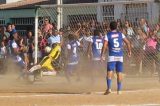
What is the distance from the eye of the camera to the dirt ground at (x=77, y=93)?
44.4 ft

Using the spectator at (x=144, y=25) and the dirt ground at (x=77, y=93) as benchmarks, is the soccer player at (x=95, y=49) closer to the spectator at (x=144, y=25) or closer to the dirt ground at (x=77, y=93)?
the dirt ground at (x=77, y=93)

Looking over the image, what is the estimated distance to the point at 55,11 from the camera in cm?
2262

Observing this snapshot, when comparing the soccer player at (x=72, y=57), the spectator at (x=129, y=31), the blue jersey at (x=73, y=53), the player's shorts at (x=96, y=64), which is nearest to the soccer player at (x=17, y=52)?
the soccer player at (x=72, y=57)

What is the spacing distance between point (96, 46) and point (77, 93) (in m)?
2.68

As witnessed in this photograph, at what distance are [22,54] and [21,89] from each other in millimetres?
6443

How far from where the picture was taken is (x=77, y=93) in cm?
1602

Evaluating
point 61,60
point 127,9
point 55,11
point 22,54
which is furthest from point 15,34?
point 127,9

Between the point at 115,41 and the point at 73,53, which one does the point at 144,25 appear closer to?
the point at 73,53

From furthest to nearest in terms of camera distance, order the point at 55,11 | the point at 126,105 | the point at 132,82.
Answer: the point at 55,11, the point at 132,82, the point at 126,105

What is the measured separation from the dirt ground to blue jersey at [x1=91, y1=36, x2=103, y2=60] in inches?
40.3

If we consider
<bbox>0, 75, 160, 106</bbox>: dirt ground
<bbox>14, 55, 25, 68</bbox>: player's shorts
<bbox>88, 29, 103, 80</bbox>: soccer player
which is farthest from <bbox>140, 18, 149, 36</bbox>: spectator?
<bbox>14, 55, 25, 68</bbox>: player's shorts

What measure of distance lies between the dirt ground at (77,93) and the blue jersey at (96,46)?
102 centimetres

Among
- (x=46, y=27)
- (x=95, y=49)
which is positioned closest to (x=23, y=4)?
(x=46, y=27)

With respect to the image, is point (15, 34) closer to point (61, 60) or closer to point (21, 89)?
point (61, 60)
